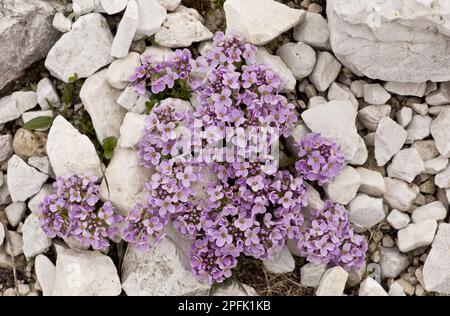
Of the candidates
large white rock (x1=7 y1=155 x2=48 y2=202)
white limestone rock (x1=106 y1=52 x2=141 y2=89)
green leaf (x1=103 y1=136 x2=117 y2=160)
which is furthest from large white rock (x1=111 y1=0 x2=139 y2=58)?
large white rock (x1=7 y1=155 x2=48 y2=202)

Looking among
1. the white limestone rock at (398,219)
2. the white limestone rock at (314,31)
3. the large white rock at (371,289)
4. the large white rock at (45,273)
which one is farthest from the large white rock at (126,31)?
the large white rock at (371,289)

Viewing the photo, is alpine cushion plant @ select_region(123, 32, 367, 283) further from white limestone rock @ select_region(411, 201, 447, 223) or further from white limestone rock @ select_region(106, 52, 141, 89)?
white limestone rock @ select_region(411, 201, 447, 223)

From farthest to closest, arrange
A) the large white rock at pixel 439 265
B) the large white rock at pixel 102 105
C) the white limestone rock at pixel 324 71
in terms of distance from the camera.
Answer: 1. the white limestone rock at pixel 324 71
2. the large white rock at pixel 102 105
3. the large white rock at pixel 439 265

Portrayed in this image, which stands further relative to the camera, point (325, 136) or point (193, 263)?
point (325, 136)

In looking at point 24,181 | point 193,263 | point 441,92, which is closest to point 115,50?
point 24,181

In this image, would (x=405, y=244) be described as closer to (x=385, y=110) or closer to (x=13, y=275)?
(x=385, y=110)

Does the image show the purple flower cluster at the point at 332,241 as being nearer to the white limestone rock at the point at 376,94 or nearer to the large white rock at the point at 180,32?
the white limestone rock at the point at 376,94

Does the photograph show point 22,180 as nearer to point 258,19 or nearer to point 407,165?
point 258,19
